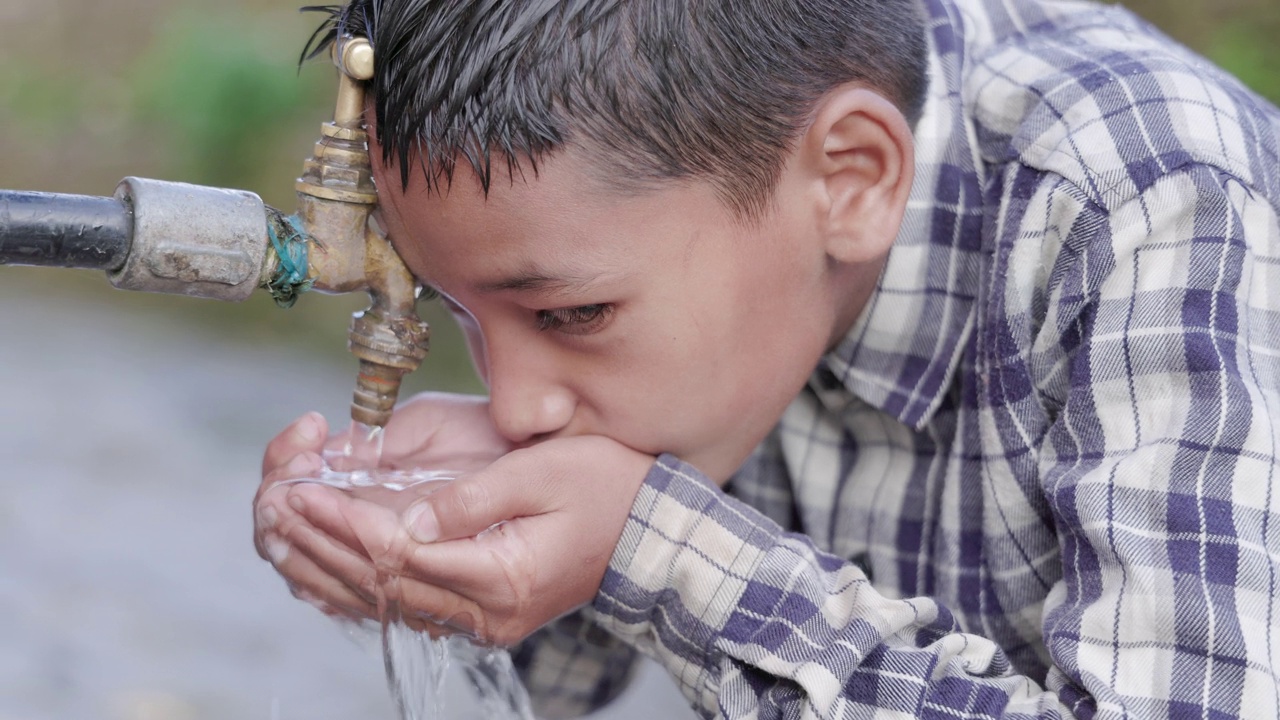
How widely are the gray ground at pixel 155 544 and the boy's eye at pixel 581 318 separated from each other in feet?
1.84

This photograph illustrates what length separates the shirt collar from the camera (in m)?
1.64

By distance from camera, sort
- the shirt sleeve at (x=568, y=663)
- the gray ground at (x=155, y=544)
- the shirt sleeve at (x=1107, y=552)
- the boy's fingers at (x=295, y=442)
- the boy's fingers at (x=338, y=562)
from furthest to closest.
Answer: the gray ground at (x=155, y=544) → the shirt sleeve at (x=568, y=663) → the boy's fingers at (x=295, y=442) → the boy's fingers at (x=338, y=562) → the shirt sleeve at (x=1107, y=552)

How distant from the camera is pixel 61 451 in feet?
10.9

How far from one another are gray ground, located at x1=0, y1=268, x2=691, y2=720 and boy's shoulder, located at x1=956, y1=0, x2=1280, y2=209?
102 centimetres

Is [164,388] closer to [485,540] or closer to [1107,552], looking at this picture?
[485,540]

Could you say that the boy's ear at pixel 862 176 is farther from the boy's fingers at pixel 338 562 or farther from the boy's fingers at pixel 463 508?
the boy's fingers at pixel 338 562

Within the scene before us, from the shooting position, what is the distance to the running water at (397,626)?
1.46 m

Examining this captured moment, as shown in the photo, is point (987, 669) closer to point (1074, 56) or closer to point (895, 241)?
point (895, 241)

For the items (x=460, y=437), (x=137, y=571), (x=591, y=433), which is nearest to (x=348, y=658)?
(x=137, y=571)

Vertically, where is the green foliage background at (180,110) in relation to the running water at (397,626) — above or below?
below

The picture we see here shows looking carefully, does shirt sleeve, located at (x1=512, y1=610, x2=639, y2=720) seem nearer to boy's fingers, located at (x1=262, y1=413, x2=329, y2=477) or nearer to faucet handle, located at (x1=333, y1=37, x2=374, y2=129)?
boy's fingers, located at (x1=262, y1=413, x2=329, y2=477)

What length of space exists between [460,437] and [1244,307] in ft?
2.94

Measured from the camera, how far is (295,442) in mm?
1556

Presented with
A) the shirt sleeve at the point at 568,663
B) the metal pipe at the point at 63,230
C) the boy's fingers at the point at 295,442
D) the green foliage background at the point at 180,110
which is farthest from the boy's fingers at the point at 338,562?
the green foliage background at the point at 180,110
